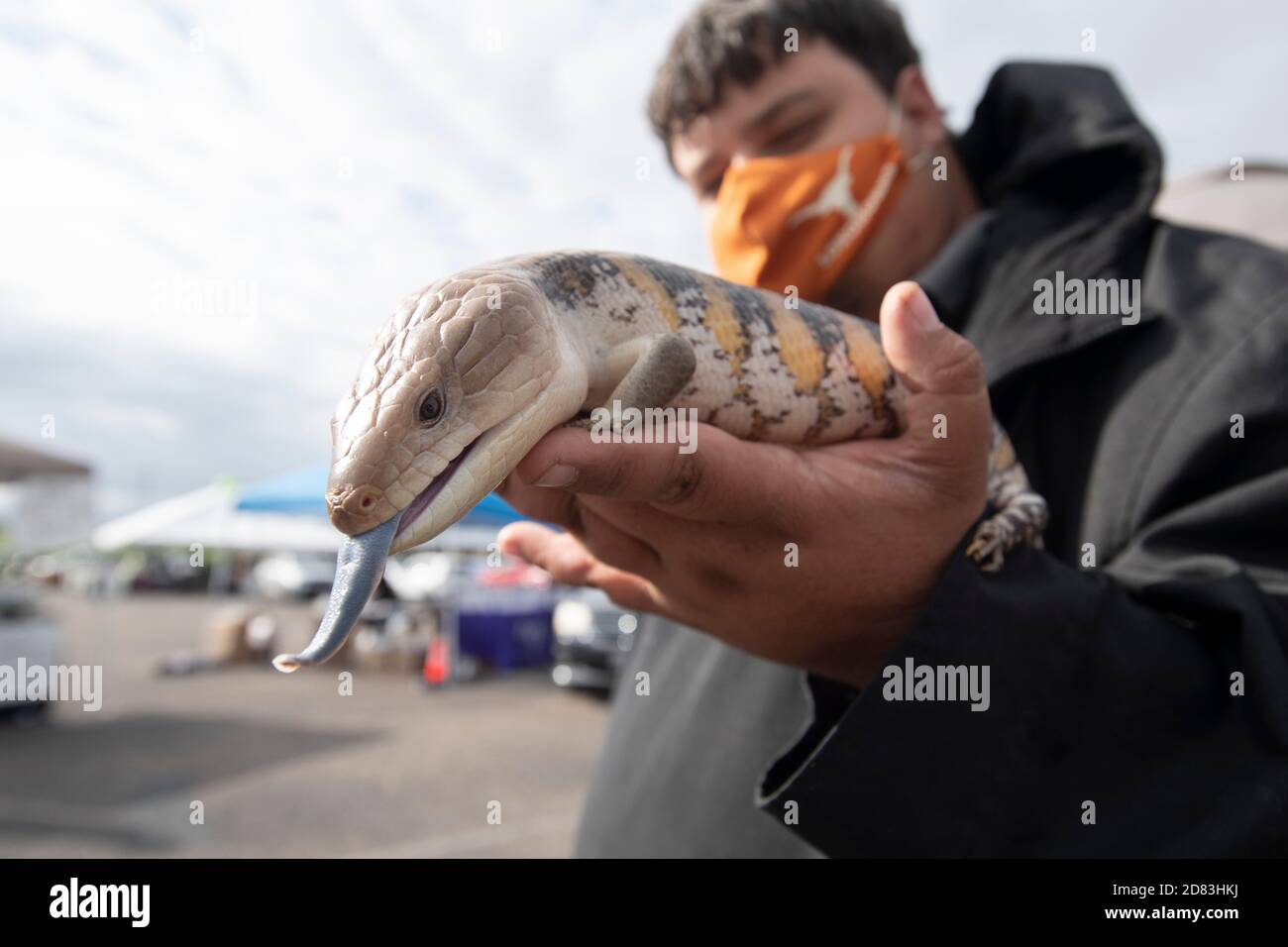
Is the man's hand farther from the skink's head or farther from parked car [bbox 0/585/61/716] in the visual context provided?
parked car [bbox 0/585/61/716]

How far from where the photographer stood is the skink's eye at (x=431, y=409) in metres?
1.43

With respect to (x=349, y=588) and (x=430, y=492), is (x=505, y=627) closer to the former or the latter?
(x=430, y=492)

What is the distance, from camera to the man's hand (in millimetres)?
1462

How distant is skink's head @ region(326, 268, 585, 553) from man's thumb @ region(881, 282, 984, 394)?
0.63 metres

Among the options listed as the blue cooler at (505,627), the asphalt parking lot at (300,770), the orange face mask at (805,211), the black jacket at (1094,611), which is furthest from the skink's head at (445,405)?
the blue cooler at (505,627)

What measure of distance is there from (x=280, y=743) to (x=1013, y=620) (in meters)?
9.58

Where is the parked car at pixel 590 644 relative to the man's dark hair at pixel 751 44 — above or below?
below

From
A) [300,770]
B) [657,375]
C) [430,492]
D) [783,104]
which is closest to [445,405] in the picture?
[430,492]

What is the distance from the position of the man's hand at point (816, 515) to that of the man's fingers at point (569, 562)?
0.20 meters

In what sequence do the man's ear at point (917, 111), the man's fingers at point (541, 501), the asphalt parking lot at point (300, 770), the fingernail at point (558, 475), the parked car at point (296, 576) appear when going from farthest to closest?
the parked car at point (296, 576)
the asphalt parking lot at point (300, 770)
the man's ear at point (917, 111)
the man's fingers at point (541, 501)
the fingernail at point (558, 475)

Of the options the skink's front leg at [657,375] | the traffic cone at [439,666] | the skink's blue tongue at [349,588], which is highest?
the skink's front leg at [657,375]

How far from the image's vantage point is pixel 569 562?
205 centimetres

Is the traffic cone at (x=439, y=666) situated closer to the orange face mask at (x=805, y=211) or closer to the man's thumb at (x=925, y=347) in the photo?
the orange face mask at (x=805, y=211)

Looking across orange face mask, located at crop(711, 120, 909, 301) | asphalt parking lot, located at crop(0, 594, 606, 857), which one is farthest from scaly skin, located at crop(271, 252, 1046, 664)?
asphalt parking lot, located at crop(0, 594, 606, 857)
